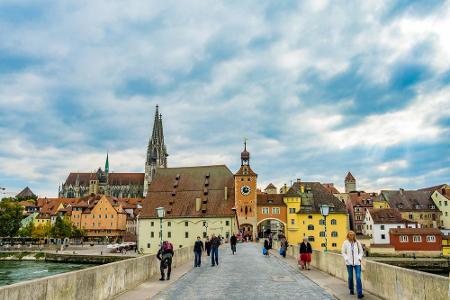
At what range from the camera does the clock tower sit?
90312 mm

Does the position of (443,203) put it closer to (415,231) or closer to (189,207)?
(415,231)

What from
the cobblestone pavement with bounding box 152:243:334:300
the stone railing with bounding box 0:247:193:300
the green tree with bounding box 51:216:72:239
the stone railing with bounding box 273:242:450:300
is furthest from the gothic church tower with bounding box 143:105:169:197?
the stone railing with bounding box 273:242:450:300

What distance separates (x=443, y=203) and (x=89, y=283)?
106238 millimetres

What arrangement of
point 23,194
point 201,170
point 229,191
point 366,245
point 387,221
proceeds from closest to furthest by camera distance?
point 366,245 < point 387,221 < point 229,191 < point 201,170 < point 23,194

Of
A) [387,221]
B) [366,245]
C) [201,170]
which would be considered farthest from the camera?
[201,170]

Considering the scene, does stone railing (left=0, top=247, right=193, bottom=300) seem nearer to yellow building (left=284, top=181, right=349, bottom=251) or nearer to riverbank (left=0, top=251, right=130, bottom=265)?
riverbank (left=0, top=251, right=130, bottom=265)

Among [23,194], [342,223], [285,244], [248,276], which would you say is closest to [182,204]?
[342,223]

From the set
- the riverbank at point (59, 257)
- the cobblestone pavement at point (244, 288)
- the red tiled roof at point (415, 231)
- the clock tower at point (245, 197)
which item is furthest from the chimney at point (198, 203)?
the cobblestone pavement at point (244, 288)

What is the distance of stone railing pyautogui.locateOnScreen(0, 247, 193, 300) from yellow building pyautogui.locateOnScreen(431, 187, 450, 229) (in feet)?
323

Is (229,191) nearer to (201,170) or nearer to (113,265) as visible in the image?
(201,170)

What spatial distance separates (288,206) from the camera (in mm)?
91375

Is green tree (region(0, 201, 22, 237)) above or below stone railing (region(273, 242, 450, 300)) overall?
above

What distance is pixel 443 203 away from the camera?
10162 centimetres

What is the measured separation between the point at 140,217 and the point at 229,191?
65.0ft
